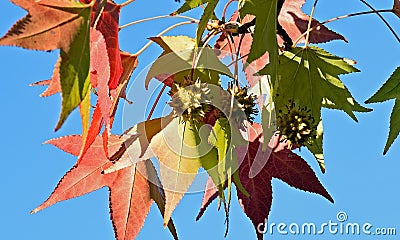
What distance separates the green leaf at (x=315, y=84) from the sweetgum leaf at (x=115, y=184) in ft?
0.75

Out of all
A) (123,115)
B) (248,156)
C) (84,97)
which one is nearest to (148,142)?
(123,115)

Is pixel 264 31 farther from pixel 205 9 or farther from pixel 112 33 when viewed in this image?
pixel 112 33

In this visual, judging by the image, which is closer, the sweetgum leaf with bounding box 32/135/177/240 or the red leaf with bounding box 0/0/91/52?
the red leaf with bounding box 0/0/91/52

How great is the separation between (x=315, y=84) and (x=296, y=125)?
97 millimetres

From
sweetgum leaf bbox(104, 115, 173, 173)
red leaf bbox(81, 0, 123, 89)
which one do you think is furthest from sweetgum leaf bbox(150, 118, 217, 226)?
red leaf bbox(81, 0, 123, 89)

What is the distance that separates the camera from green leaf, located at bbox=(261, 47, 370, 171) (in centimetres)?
94

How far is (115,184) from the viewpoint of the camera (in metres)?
0.97

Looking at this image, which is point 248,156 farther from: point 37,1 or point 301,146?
point 37,1

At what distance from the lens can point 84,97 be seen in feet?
2.10

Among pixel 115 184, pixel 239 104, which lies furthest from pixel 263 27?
pixel 115 184

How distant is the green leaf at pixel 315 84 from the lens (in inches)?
37.0

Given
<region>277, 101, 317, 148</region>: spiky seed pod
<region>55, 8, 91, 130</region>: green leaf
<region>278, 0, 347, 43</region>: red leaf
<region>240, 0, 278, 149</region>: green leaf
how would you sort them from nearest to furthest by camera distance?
1. <region>55, 8, 91, 130</region>: green leaf
2. <region>240, 0, 278, 149</region>: green leaf
3. <region>277, 101, 317, 148</region>: spiky seed pod
4. <region>278, 0, 347, 43</region>: red leaf

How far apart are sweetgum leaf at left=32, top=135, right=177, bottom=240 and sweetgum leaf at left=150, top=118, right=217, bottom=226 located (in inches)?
2.1

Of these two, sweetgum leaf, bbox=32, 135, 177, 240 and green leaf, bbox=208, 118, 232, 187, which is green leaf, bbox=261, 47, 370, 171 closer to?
green leaf, bbox=208, 118, 232, 187
